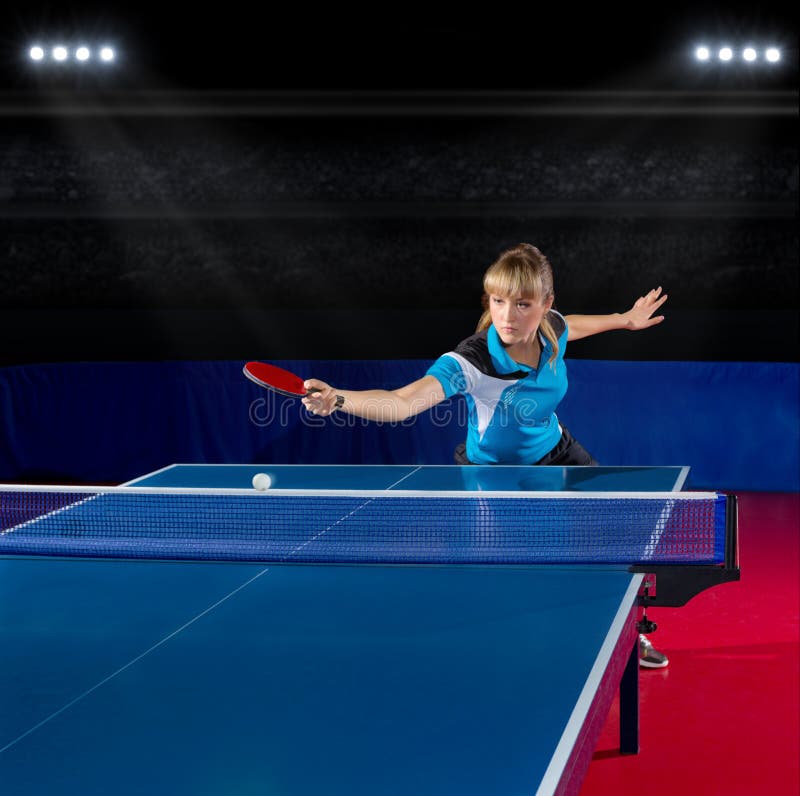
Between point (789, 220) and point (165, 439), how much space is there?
7.92 metres

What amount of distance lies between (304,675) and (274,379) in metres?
1.70

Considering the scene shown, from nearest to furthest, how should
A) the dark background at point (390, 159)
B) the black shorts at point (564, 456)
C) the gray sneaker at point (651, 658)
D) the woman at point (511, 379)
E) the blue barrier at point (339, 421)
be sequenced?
the woman at point (511, 379) → the gray sneaker at point (651, 658) → the black shorts at point (564, 456) → the blue barrier at point (339, 421) → the dark background at point (390, 159)

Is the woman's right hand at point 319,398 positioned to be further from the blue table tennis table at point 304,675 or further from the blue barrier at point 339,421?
the blue barrier at point 339,421

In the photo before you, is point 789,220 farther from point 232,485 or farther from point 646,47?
point 232,485

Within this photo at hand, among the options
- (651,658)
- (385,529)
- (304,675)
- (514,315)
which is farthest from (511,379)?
(304,675)

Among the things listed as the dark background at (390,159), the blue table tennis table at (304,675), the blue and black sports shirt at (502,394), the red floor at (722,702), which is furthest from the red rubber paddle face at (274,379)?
the dark background at (390,159)

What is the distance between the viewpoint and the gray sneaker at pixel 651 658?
14.7ft

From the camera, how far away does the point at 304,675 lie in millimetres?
1970

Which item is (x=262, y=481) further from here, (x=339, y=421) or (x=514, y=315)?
(x=339, y=421)

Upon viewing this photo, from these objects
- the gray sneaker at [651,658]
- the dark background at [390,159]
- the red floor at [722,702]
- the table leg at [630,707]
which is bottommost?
the red floor at [722,702]

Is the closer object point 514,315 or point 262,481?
point 262,481

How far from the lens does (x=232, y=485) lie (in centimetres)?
435

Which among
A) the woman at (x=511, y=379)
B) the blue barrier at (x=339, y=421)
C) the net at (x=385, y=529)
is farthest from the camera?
the blue barrier at (x=339, y=421)

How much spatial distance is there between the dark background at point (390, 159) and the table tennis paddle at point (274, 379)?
8.80 m
